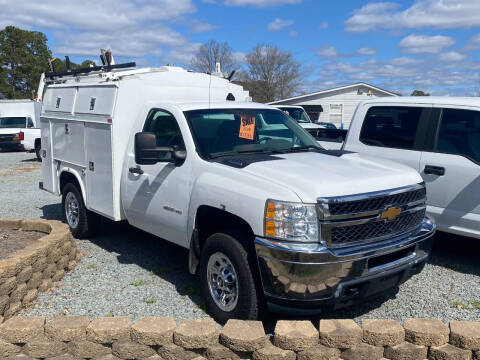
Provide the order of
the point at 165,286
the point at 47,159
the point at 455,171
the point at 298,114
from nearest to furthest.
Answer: the point at 165,286 < the point at 455,171 < the point at 47,159 < the point at 298,114

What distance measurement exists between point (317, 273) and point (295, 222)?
42cm

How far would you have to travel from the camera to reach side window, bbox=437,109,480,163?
218 inches

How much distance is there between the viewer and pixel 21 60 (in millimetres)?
53250

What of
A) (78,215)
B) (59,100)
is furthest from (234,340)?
(59,100)

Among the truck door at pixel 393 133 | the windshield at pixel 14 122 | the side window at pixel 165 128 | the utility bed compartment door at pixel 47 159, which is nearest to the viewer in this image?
the side window at pixel 165 128

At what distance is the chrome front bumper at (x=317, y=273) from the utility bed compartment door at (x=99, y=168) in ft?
9.32

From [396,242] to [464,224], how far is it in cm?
184

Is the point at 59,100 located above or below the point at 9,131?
above

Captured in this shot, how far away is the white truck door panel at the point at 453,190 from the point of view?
17.7 ft

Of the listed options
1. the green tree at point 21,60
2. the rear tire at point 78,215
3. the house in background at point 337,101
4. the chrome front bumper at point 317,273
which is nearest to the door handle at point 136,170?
the rear tire at point 78,215

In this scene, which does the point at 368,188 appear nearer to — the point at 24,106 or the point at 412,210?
the point at 412,210

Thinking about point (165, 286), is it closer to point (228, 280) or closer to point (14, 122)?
point (228, 280)

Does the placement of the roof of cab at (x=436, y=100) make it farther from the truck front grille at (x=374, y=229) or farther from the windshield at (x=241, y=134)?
the truck front grille at (x=374, y=229)

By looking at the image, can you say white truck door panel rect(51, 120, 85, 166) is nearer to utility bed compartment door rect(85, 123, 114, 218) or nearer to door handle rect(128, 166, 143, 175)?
utility bed compartment door rect(85, 123, 114, 218)
